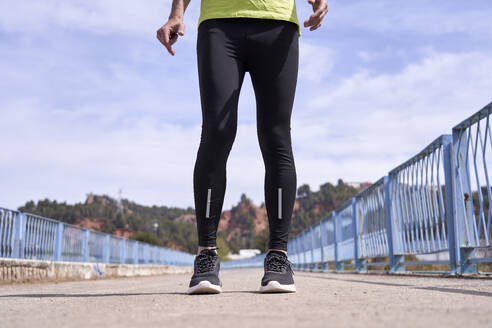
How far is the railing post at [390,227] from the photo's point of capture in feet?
22.5

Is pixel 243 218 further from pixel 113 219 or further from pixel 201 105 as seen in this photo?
pixel 201 105

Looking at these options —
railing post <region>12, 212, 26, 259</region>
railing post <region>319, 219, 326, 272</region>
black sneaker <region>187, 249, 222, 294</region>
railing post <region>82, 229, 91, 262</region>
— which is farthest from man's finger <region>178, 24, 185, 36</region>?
railing post <region>319, 219, 326, 272</region>

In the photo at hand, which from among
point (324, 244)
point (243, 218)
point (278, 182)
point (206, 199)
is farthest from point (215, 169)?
point (243, 218)

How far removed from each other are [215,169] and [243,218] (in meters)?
153

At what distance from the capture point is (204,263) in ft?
8.00

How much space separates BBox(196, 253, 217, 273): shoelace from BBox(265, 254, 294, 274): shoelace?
0.88 ft

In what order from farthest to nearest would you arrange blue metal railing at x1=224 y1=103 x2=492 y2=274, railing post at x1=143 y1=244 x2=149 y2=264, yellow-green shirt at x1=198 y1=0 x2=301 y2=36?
railing post at x1=143 y1=244 x2=149 y2=264 → blue metal railing at x1=224 y1=103 x2=492 y2=274 → yellow-green shirt at x1=198 y1=0 x2=301 y2=36

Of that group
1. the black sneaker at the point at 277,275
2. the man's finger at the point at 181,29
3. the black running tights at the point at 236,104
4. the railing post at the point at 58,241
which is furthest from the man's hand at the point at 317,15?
the railing post at the point at 58,241

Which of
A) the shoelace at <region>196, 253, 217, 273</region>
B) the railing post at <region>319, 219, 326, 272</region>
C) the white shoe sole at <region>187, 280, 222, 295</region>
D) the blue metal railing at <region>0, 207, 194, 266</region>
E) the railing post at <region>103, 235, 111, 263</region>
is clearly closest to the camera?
the white shoe sole at <region>187, 280, 222, 295</region>

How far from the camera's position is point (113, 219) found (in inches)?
4306

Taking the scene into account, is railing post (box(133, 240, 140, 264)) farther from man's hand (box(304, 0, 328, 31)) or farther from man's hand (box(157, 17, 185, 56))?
man's hand (box(304, 0, 328, 31))

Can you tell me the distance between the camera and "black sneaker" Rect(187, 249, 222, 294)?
7.66 feet

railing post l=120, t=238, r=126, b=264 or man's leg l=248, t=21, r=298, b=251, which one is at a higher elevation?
man's leg l=248, t=21, r=298, b=251

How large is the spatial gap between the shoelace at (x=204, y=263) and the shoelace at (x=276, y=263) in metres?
0.27
